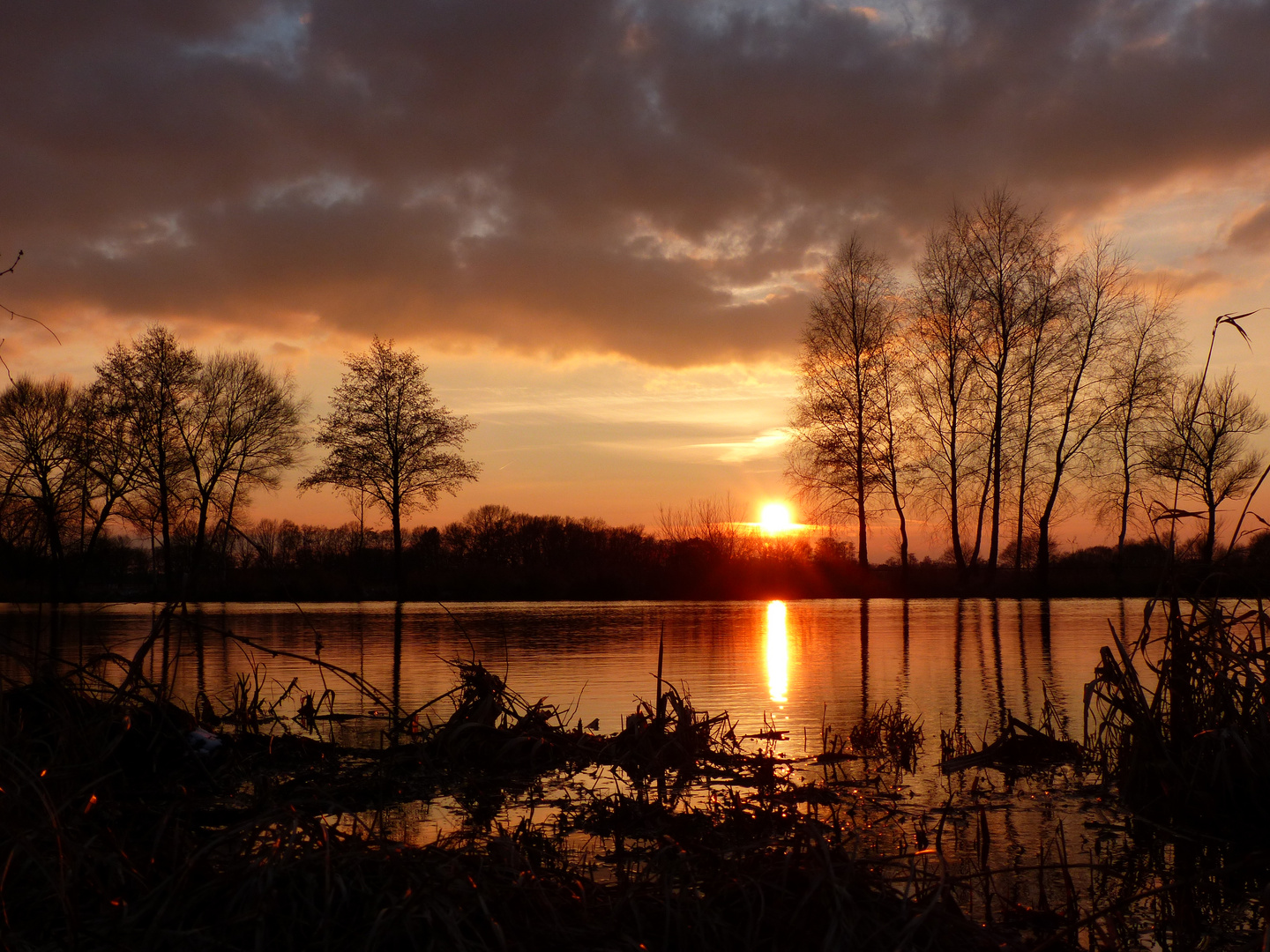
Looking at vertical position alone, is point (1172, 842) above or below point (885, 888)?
below

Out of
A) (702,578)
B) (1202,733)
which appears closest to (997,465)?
(702,578)

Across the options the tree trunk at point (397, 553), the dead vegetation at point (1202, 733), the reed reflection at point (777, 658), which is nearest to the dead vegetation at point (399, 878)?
the dead vegetation at point (1202, 733)

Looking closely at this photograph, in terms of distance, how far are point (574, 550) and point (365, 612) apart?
17492 millimetres

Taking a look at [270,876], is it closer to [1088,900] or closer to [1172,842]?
[1088,900]

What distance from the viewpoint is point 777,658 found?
39.9ft

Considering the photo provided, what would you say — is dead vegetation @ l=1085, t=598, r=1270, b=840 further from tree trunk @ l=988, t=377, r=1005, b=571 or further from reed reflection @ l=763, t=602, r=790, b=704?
tree trunk @ l=988, t=377, r=1005, b=571

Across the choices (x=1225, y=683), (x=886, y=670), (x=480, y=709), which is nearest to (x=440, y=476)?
(x=886, y=670)

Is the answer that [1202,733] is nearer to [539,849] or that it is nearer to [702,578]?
[539,849]

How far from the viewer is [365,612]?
2419cm

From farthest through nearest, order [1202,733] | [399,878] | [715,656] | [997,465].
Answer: [997,465] < [715,656] < [1202,733] < [399,878]

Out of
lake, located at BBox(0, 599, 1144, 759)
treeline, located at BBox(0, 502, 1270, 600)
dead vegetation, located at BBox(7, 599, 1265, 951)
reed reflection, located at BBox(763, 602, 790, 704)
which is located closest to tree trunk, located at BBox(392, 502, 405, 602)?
treeline, located at BBox(0, 502, 1270, 600)

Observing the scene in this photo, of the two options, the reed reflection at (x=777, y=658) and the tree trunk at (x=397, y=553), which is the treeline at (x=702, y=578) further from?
the reed reflection at (x=777, y=658)

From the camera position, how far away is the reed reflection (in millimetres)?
9155

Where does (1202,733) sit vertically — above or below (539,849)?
above
